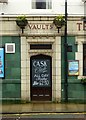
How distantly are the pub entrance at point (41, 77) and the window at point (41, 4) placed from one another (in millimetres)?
2251

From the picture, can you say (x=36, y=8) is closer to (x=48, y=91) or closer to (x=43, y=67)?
(x=43, y=67)

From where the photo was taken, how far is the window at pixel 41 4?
16.9 m

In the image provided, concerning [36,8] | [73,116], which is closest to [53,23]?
[36,8]

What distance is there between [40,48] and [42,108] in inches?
114

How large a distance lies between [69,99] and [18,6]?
4.80 meters

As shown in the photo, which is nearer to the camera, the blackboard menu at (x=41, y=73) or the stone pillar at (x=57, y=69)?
the stone pillar at (x=57, y=69)

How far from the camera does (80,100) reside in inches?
663

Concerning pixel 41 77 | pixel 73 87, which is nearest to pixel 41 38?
pixel 41 77

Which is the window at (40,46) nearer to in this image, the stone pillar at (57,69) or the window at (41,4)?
the stone pillar at (57,69)

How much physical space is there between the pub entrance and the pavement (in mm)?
703

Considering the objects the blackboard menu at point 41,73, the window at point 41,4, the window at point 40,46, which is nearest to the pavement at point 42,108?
the blackboard menu at point 41,73

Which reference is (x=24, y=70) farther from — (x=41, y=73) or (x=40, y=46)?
(x=40, y=46)

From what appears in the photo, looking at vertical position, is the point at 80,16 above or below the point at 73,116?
above

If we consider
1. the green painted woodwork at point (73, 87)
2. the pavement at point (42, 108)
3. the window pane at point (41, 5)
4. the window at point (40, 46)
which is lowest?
the pavement at point (42, 108)
